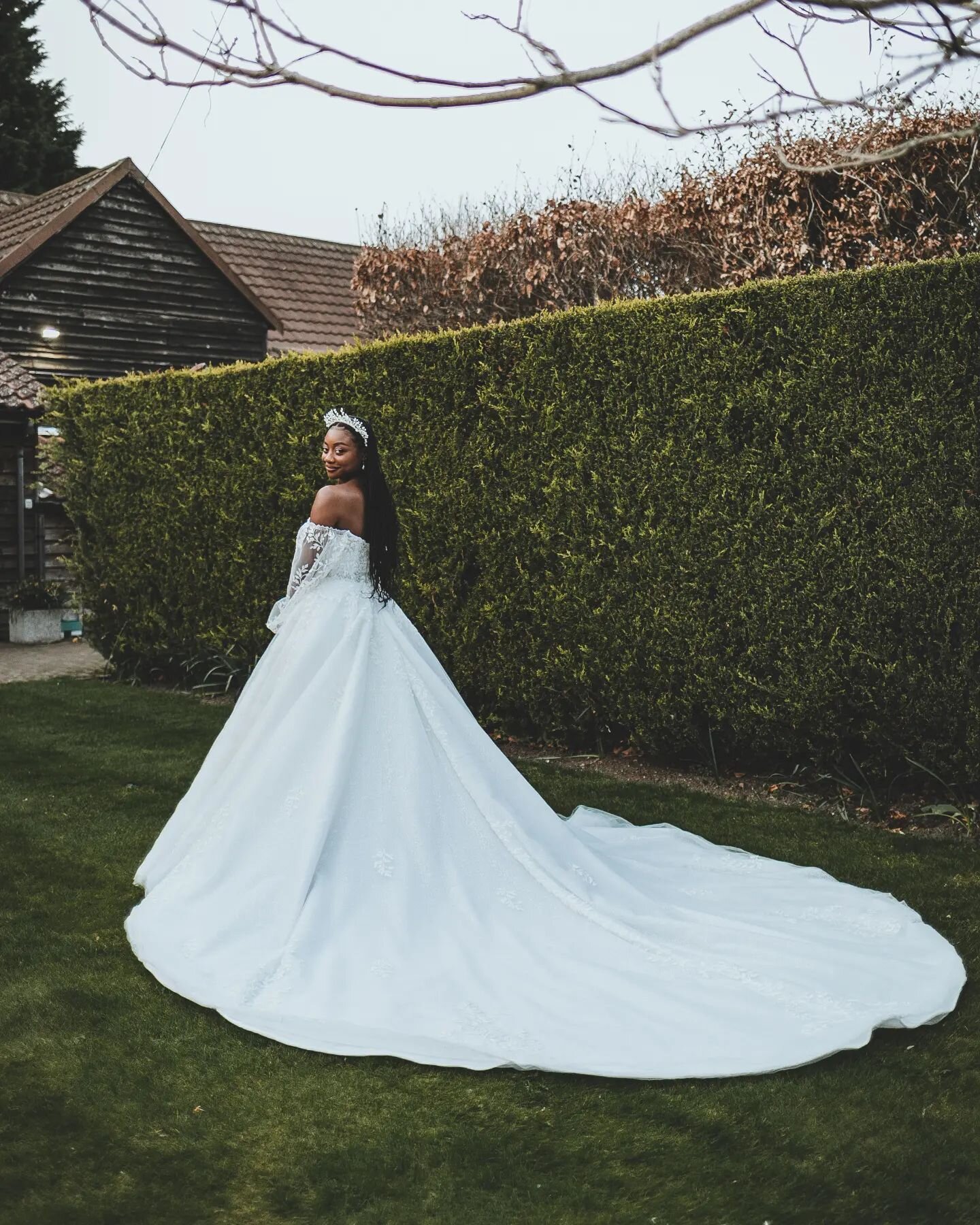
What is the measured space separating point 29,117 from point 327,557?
3171cm

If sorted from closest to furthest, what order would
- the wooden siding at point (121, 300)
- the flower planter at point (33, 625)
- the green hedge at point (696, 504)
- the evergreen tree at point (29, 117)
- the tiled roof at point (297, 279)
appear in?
the green hedge at point (696, 504) → the flower planter at point (33, 625) → the wooden siding at point (121, 300) → the tiled roof at point (297, 279) → the evergreen tree at point (29, 117)

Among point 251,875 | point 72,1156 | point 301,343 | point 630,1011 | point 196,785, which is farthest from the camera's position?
point 301,343

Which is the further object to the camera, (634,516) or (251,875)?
(634,516)

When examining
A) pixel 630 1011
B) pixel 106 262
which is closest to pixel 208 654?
pixel 630 1011

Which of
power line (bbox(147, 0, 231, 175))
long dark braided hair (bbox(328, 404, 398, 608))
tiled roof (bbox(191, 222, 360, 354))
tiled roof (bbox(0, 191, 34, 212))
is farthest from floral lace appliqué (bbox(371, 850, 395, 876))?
A: tiled roof (bbox(0, 191, 34, 212))

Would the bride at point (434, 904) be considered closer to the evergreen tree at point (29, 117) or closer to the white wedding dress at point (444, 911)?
the white wedding dress at point (444, 911)

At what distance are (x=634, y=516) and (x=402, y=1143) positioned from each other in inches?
193

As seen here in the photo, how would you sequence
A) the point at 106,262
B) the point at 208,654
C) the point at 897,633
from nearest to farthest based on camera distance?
the point at 897,633, the point at 208,654, the point at 106,262

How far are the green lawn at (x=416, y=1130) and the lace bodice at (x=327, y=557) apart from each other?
171 centimetres

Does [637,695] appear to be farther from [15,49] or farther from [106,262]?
[15,49]

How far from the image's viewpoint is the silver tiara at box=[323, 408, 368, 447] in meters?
5.17

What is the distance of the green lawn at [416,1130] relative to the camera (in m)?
2.93

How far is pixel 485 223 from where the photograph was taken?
47.7 ft

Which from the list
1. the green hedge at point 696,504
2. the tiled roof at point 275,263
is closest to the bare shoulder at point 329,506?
the green hedge at point 696,504
